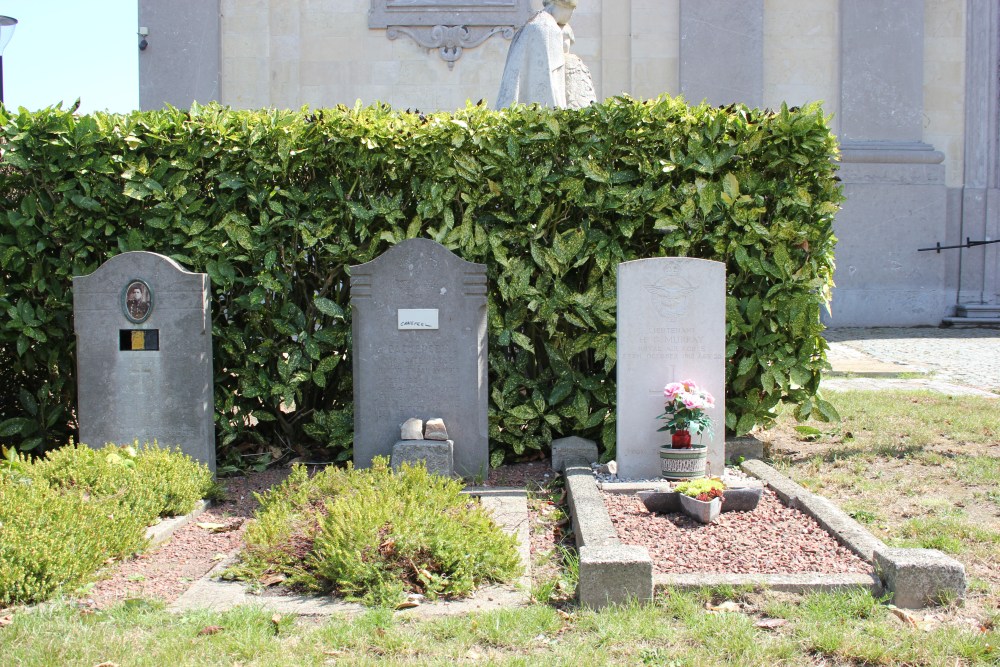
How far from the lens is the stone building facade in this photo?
14617 millimetres

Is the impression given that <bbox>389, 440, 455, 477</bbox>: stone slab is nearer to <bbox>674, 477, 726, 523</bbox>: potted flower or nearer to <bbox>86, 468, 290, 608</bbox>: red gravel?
<bbox>86, 468, 290, 608</bbox>: red gravel

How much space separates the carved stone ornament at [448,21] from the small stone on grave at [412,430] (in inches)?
393

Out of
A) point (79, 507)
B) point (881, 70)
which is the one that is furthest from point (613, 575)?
point (881, 70)

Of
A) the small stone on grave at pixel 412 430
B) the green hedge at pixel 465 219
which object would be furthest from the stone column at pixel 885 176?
the small stone on grave at pixel 412 430

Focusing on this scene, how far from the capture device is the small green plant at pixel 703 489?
5086 mm

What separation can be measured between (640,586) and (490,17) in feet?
40.9

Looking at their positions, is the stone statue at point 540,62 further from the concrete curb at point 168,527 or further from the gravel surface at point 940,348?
the gravel surface at point 940,348

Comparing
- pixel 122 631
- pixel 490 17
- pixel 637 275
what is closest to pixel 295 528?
pixel 122 631

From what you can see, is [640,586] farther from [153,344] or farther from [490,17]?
[490,17]

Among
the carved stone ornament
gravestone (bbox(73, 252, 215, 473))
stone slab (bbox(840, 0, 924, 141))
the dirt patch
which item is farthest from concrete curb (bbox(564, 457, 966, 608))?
stone slab (bbox(840, 0, 924, 141))

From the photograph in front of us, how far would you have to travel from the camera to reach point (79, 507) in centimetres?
445

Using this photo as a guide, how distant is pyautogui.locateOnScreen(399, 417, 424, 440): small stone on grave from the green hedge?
33.2 inches

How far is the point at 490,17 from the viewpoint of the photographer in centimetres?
1452

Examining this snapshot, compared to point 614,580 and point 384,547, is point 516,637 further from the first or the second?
point 384,547
